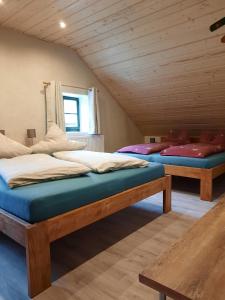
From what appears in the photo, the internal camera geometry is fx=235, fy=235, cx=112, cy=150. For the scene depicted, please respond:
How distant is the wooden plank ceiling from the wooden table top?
2.39m

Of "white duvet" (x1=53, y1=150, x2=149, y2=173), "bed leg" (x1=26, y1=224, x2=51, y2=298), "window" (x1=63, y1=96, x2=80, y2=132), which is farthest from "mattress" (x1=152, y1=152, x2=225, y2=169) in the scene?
"bed leg" (x1=26, y1=224, x2=51, y2=298)

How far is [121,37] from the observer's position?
3324 millimetres

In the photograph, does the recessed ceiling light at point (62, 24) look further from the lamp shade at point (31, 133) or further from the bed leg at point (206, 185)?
the bed leg at point (206, 185)

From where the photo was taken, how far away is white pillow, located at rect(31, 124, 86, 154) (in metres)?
2.93

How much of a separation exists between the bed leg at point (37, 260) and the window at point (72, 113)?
3.10m

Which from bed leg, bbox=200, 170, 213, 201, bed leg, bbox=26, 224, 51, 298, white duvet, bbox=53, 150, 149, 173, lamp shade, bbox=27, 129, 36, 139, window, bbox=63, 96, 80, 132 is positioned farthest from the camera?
window, bbox=63, 96, 80, 132

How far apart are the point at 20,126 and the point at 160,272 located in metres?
3.08

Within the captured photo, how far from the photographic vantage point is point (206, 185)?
9.51 ft

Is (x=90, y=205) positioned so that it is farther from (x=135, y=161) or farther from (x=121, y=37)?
(x=121, y=37)

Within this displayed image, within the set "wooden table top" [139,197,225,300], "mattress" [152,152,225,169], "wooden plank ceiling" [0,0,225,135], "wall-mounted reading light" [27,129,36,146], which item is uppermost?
"wooden plank ceiling" [0,0,225,135]

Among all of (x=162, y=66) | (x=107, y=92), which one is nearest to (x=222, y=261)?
(x=162, y=66)

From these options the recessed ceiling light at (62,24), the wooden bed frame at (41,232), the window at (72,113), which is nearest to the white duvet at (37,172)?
the wooden bed frame at (41,232)

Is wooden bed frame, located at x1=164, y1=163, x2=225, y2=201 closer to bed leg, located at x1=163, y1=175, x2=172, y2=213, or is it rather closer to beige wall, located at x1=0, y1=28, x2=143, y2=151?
bed leg, located at x1=163, y1=175, x2=172, y2=213

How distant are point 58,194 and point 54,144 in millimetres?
1629
